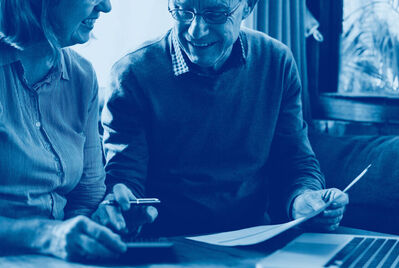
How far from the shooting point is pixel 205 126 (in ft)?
5.17

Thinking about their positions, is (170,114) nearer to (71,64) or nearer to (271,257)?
(71,64)

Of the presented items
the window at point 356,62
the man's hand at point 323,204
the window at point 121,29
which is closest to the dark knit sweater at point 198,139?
the man's hand at point 323,204

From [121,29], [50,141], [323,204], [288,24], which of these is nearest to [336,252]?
[323,204]

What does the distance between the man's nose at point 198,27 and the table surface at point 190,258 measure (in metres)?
0.60

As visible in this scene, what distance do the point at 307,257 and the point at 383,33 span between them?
1525mm

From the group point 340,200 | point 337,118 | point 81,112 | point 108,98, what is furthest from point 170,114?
point 337,118

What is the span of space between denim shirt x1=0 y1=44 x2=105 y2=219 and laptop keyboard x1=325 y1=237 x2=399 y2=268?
0.63m

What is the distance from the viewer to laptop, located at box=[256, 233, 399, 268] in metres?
0.91

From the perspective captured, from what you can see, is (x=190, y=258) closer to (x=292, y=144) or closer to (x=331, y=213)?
(x=331, y=213)

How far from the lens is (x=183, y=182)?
61.4 inches

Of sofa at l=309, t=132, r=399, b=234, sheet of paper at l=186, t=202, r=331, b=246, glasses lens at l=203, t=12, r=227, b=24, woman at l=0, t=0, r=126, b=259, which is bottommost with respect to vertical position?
sofa at l=309, t=132, r=399, b=234

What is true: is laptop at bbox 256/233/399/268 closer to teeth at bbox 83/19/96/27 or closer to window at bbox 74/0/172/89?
teeth at bbox 83/19/96/27

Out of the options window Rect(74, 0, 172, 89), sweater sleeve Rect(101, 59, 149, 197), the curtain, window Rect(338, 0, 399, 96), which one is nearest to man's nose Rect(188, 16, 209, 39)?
sweater sleeve Rect(101, 59, 149, 197)

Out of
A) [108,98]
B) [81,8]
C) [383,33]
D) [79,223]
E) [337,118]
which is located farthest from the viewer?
[337,118]
